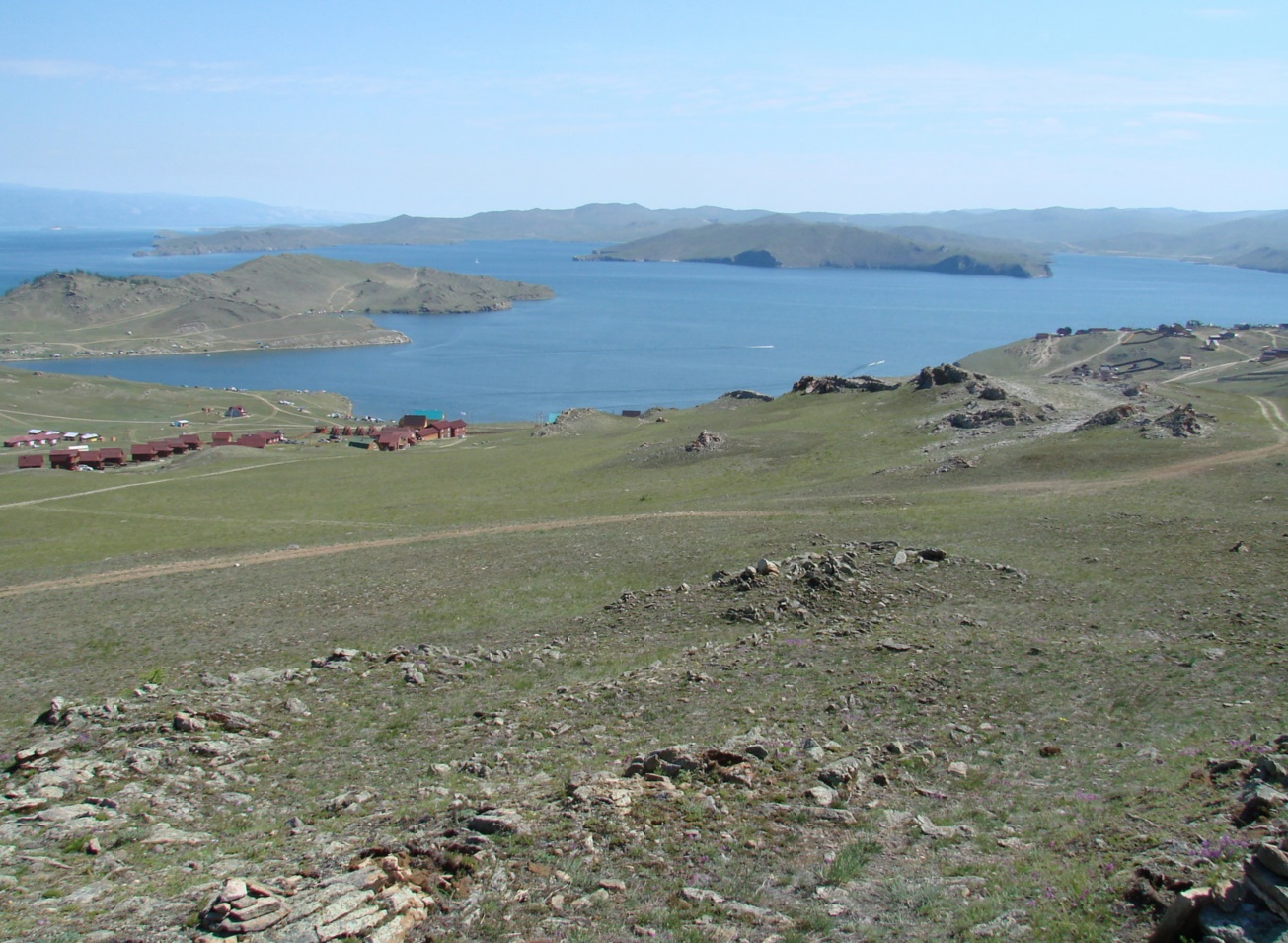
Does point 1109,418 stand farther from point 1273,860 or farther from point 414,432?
point 414,432

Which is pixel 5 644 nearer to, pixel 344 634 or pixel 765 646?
pixel 344 634

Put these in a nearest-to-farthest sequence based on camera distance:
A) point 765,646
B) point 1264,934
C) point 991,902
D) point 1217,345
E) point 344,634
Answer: point 1264,934
point 991,902
point 765,646
point 344,634
point 1217,345

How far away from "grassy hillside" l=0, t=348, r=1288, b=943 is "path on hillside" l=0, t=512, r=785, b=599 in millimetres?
242

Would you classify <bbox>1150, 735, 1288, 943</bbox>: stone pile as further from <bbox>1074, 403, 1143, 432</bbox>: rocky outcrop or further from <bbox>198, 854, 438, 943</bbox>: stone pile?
<bbox>1074, 403, 1143, 432</bbox>: rocky outcrop

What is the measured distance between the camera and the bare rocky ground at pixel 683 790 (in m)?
8.05

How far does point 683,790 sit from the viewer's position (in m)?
10.6

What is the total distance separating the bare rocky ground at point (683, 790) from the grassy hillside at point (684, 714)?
2.2 inches

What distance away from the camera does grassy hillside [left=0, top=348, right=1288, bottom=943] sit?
334 inches

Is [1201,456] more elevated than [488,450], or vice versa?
[1201,456]

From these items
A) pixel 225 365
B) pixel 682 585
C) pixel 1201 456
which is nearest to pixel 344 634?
pixel 682 585

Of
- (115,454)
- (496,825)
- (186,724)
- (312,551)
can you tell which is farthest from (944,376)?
(115,454)

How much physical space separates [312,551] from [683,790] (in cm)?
2353

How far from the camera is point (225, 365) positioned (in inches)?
6668

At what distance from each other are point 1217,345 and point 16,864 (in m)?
141
